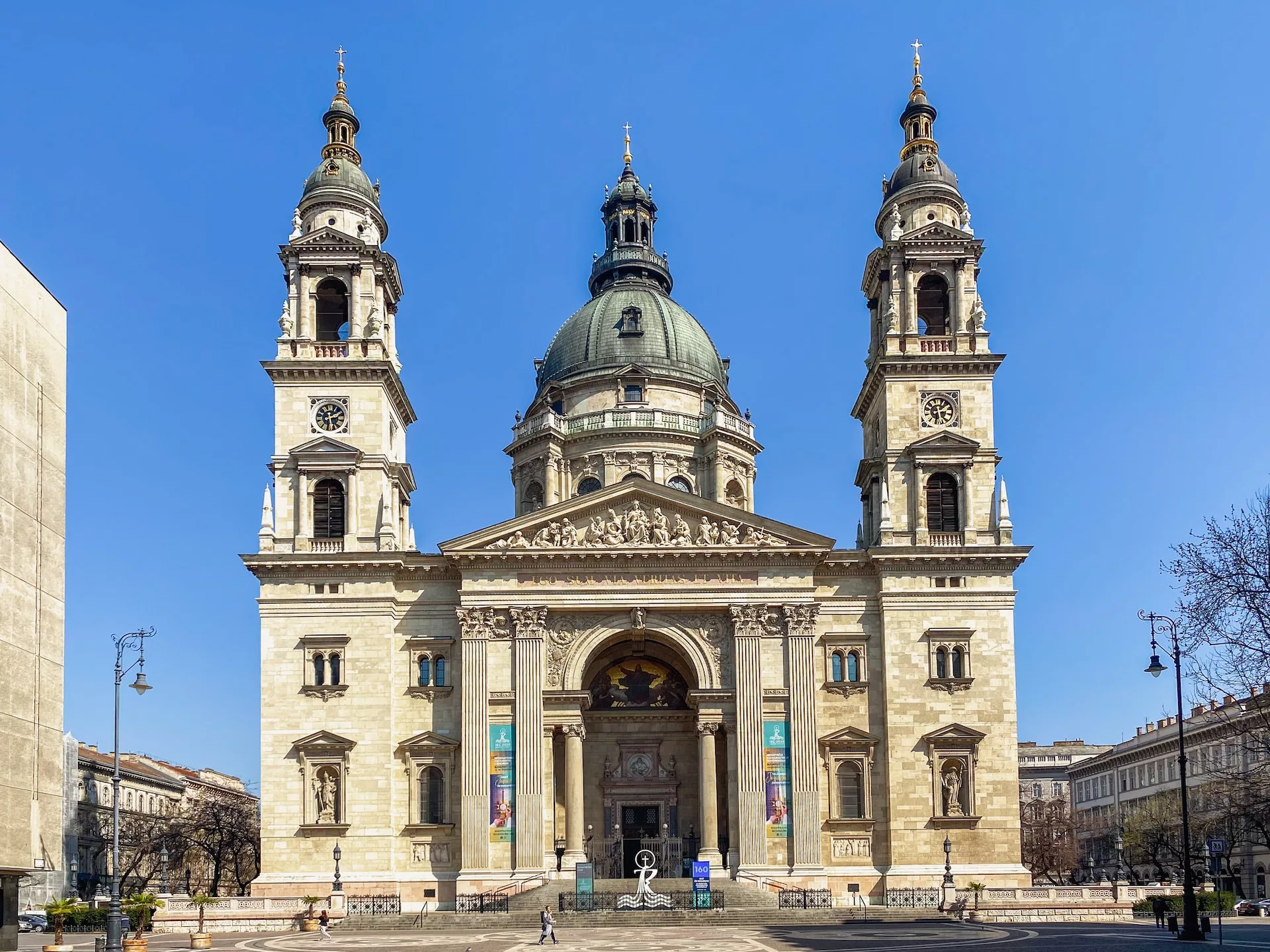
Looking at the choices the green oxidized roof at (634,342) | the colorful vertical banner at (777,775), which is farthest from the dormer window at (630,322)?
the colorful vertical banner at (777,775)

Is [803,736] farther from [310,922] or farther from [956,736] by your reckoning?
[310,922]

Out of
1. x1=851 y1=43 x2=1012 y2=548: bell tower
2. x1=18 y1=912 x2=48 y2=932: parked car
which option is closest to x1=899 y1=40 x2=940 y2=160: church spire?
x1=851 y1=43 x2=1012 y2=548: bell tower

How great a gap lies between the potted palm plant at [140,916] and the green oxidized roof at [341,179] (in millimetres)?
32369

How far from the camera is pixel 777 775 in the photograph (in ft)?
199

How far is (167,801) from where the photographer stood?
126 metres

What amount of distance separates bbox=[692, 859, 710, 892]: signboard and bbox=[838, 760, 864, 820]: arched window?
8.23 meters

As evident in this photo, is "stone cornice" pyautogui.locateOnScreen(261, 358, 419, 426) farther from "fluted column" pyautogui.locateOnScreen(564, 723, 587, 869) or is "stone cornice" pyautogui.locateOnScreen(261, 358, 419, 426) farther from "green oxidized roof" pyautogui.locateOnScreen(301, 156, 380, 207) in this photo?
"fluted column" pyautogui.locateOnScreen(564, 723, 587, 869)

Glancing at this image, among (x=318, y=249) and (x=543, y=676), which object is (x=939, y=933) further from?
(x=318, y=249)

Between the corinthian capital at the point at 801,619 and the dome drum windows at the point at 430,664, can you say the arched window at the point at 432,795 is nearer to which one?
the dome drum windows at the point at 430,664

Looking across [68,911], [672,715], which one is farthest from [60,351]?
[672,715]

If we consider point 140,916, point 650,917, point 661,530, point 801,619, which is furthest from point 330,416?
point 650,917

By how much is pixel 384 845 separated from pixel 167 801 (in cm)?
7351

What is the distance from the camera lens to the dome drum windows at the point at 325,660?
61.7 metres

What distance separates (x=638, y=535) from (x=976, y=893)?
19.7 meters
